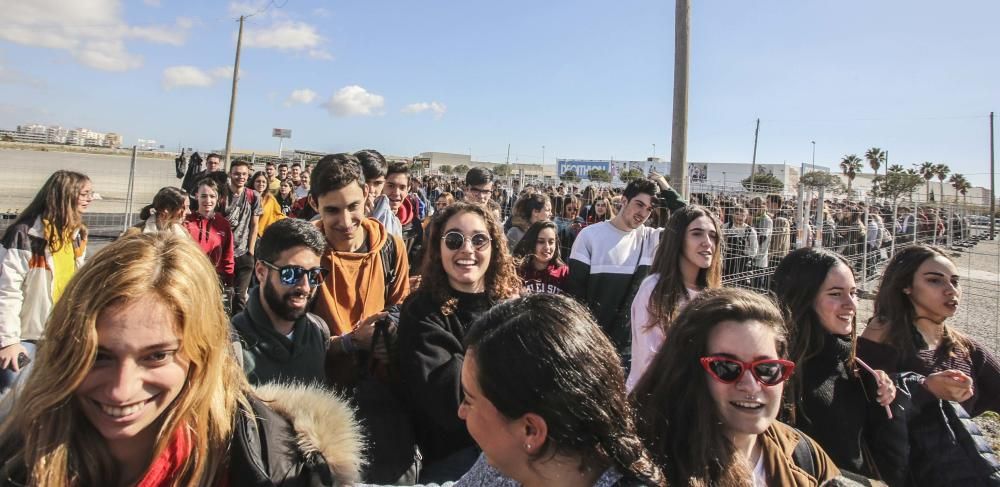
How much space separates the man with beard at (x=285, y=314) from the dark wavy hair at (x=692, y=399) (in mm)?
1313

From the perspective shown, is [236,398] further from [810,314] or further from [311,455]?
[810,314]

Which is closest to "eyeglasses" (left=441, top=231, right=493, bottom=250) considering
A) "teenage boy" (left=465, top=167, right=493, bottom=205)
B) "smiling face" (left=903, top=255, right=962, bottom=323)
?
"smiling face" (left=903, top=255, right=962, bottom=323)

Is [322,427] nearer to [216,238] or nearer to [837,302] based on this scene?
[837,302]

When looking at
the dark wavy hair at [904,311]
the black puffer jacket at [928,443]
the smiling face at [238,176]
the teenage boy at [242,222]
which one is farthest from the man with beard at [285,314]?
the smiling face at [238,176]

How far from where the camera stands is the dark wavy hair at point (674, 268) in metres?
3.11

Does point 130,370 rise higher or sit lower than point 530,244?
lower

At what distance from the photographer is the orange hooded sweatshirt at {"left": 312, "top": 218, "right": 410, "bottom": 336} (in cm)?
267

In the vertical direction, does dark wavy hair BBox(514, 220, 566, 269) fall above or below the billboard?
below

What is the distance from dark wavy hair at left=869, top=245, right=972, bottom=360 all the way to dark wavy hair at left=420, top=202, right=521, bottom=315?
2.08 meters

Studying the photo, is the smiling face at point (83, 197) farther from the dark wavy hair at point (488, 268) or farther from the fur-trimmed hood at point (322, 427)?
the fur-trimmed hood at point (322, 427)

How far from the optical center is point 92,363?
1263 mm

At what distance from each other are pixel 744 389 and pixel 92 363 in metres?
1.74

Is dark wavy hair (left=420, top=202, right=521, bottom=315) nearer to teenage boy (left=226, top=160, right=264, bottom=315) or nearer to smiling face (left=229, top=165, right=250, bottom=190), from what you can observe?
teenage boy (left=226, top=160, right=264, bottom=315)

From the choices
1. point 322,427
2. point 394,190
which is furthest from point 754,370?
point 394,190
